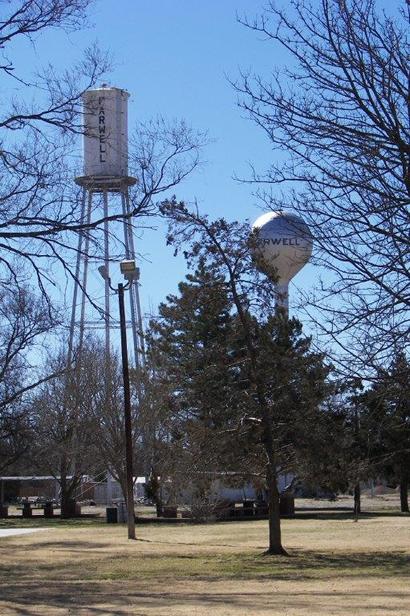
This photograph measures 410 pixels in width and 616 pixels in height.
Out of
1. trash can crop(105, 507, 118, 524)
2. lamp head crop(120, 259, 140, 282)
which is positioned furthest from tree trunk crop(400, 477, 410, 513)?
lamp head crop(120, 259, 140, 282)

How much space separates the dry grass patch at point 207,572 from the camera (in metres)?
11.4

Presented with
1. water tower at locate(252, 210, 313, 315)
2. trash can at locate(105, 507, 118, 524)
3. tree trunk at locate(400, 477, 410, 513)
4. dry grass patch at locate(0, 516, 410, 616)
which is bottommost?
dry grass patch at locate(0, 516, 410, 616)

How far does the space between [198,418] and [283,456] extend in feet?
8.90

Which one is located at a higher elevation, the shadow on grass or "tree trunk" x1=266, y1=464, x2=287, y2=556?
"tree trunk" x1=266, y1=464, x2=287, y2=556

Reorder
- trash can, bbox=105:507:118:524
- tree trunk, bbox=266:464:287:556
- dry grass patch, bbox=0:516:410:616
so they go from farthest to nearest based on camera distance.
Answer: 1. trash can, bbox=105:507:118:524
2. tree trunk, bbox=266:464:287:556
3. dry grass patch, bbox=0:516:410:616

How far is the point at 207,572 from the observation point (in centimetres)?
1792

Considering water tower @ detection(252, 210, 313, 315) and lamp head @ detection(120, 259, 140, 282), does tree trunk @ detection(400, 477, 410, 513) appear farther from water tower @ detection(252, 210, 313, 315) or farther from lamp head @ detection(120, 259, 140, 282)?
lamp head @ detection(120, 259, 140, 282)

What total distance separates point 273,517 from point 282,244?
7474 millimetres

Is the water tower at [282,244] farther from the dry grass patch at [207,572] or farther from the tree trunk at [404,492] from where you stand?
the tree trunk at [404,492]

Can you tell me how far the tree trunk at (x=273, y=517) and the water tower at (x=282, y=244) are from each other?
395 centimetres

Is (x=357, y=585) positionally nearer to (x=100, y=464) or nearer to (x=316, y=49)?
(x=316, y=49)

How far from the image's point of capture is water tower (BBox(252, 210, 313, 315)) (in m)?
10.0

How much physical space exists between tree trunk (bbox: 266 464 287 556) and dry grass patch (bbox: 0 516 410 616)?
1.56ft

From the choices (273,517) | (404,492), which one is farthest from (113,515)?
(273,517)
